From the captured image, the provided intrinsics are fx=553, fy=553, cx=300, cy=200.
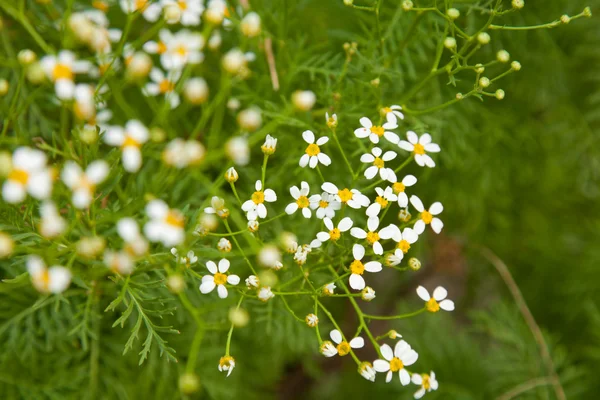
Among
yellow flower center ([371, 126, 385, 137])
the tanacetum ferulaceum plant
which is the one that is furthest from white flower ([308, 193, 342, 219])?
yellow flower center ([371, 126, 385, 137])

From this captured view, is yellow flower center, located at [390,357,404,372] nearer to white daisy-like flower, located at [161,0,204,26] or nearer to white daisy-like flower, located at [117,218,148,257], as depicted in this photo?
white daisy-like flower, located at [117,218,148,257]

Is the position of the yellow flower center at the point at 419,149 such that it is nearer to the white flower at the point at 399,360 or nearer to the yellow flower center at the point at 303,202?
the yellow flower center at the point at 303,202

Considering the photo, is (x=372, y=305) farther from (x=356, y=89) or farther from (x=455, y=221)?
(x=356, y=89)

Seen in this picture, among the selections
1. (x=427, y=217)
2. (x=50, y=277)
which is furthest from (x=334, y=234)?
(x=50, y=277)

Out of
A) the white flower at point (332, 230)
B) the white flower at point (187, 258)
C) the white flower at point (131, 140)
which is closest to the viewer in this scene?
the white flower at point (131, 140)

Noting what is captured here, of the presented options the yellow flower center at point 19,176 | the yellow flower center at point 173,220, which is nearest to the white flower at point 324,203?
the yellow flower center at point 173,220

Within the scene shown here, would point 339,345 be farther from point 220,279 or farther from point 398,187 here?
point 398,187

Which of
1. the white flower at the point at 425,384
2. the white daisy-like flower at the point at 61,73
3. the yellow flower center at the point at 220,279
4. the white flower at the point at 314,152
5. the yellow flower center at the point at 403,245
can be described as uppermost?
the white daisy-like flower at the point at 61,73
